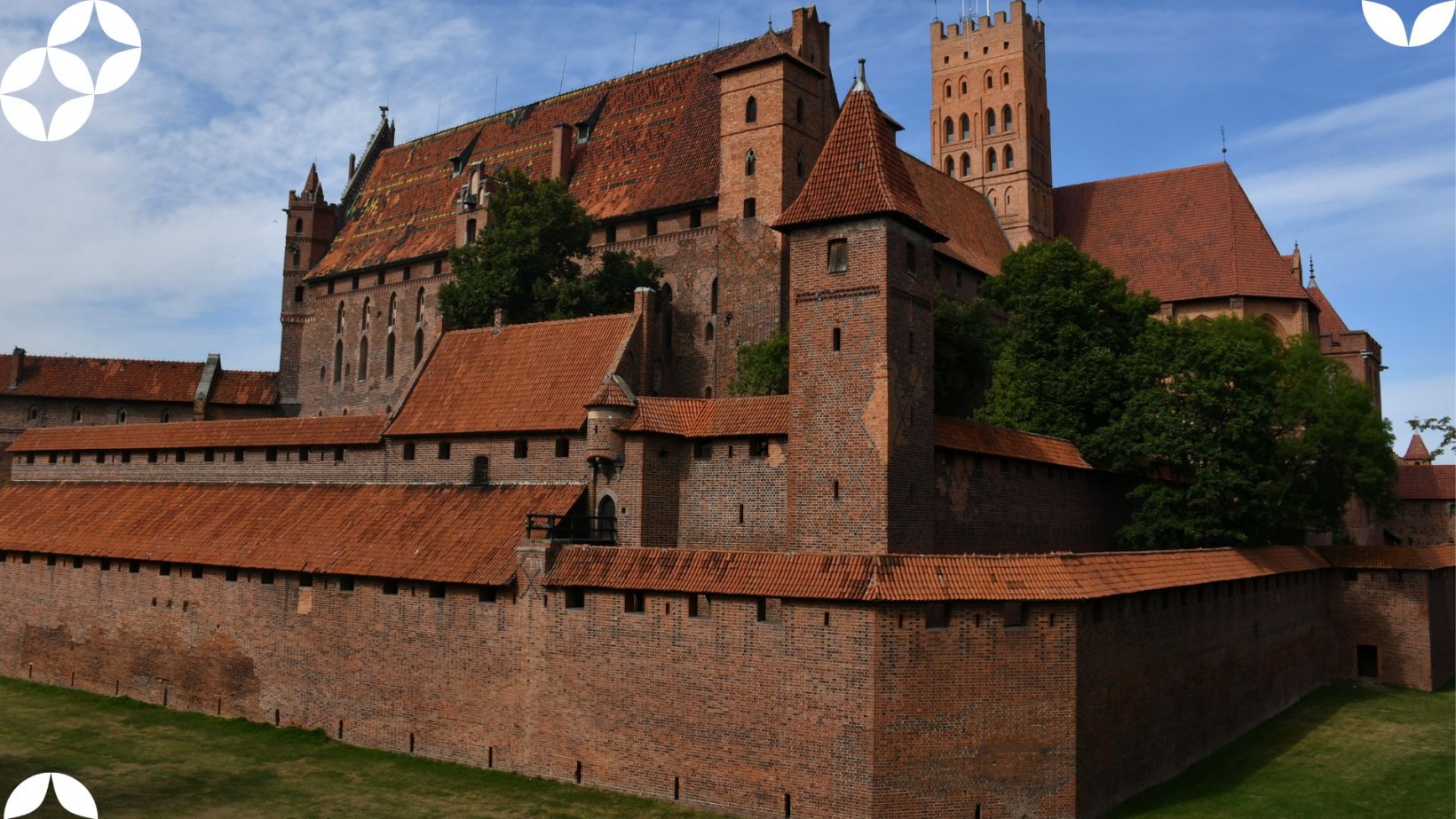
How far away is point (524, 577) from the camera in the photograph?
26.3 meters

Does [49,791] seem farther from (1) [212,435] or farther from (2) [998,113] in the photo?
(2) [998,113]

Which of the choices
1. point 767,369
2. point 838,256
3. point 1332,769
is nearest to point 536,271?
point 767,369

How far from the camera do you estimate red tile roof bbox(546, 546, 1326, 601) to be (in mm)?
22062

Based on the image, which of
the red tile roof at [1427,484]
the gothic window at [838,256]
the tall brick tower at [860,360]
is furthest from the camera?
the red tile roof at [1427,484]

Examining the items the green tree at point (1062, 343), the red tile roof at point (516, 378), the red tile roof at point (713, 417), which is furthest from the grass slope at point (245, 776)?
the green tree at point (1062, 343)

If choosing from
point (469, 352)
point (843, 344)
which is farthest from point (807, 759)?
point (469, 352)

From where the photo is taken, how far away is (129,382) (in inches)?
2174

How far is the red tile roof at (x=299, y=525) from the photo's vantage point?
93.6 feet

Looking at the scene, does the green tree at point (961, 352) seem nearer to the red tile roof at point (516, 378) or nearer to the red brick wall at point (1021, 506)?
the red brick wall at point (1021, 506)

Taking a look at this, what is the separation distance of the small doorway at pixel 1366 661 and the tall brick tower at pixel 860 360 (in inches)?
822

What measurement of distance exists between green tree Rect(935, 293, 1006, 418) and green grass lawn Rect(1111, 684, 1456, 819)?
Answer: 1261cm

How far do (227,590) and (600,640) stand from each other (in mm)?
12713

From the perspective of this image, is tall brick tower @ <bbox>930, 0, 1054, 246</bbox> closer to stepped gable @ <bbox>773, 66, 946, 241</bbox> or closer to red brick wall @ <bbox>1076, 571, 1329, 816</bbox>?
red brick wall @ <bbox>1076, 571, 1329, 816</bbox>

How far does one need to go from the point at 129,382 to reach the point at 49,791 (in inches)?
1370
